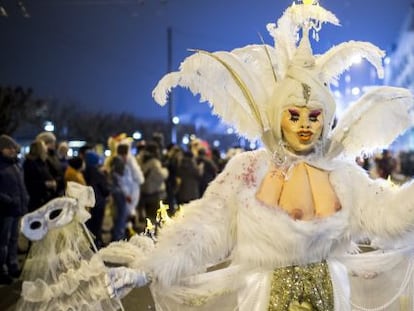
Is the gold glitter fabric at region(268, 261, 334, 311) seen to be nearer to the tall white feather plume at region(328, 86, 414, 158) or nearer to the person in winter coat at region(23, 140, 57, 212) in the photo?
the tall white feather plume at region(328, 86, 414, 158)

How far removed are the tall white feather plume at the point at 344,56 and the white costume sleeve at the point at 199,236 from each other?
0.69 m

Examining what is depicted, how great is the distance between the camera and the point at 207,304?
3328 mm

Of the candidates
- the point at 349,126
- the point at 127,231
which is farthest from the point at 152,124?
the point at 349,126

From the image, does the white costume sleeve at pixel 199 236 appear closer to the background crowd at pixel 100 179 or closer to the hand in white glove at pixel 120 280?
the hand in white glove at pixel 120 280

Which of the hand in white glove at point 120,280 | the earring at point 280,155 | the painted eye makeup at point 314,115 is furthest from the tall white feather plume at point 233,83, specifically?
the hand in white glove at point 120,280

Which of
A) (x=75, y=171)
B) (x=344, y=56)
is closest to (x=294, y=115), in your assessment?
(x=344, y=56)

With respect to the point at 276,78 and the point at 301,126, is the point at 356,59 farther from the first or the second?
the point at 301,126

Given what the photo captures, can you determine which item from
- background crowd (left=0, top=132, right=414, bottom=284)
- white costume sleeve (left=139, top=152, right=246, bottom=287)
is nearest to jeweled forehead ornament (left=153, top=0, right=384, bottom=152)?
white costume sleeve (left=139, top=152, right=246, bottom=287)

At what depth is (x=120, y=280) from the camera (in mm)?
2822

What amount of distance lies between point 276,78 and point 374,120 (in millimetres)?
582

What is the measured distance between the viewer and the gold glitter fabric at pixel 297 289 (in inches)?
123

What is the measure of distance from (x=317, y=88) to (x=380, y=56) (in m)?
0.46

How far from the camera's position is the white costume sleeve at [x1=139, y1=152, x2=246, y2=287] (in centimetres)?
302

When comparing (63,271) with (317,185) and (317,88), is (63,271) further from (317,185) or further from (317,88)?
(317,88)
